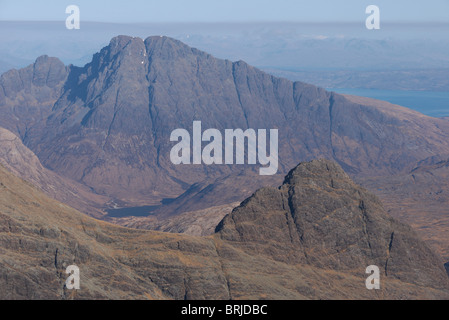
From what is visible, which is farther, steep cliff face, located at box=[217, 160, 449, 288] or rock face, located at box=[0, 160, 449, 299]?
steep cliff face, located at box=[217, 160, 449, 288]

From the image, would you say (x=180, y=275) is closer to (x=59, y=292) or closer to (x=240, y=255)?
(x=240, y=255)

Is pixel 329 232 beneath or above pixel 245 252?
above

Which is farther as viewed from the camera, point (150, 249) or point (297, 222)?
point (297, 222)

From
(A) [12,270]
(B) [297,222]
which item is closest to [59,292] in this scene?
(A) [12,270]

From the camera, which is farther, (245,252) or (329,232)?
(329,232)

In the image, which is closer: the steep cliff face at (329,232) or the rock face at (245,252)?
the rock face at (245,252)
